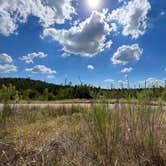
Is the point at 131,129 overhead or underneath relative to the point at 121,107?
underneath

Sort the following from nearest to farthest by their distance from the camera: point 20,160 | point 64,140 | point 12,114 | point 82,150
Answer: point 20,160 → point 82,150 → point 64,140 → point 12,114

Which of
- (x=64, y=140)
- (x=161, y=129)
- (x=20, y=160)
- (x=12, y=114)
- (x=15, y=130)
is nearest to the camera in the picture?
(x=20, y=160)

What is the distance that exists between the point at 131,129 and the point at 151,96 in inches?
20.4

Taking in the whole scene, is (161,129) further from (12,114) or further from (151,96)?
(12,114)

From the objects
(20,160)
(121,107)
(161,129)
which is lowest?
(20,160)

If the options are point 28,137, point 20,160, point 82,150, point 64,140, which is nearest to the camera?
point 20,160

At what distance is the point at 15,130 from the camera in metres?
6.14

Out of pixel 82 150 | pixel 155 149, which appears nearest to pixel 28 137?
pixel 82 150

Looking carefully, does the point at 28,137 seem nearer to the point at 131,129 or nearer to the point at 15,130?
the point at 15,130

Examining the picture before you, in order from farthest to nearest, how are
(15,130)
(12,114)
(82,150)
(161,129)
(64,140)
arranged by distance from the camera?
(12,114), (15,130), (161,129), (64,140), (82,150)

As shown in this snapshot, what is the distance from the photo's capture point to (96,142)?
165 inches

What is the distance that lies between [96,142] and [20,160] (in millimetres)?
938

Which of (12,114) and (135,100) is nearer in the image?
(135,100)

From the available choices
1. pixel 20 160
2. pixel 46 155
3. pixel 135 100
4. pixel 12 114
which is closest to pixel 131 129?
pixel 135 100
